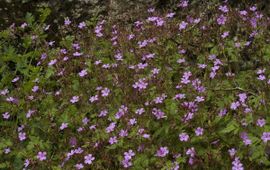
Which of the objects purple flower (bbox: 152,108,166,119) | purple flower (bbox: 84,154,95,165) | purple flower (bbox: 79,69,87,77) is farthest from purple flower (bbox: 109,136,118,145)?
purple flower (bbox: 79,69,87,77)

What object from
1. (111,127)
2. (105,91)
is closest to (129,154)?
(111,127)

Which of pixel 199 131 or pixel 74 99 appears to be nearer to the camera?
pixel 199 131

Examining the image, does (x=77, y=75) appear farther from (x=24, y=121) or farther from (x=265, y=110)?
(x=265, y=110)

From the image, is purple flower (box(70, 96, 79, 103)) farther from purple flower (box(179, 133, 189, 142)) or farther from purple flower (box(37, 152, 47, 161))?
purple flower (box(179, 133, 189, 142))

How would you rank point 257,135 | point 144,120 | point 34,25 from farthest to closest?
point 34,25, point 144,120, point 257,135

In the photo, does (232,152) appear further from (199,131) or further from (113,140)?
(113,140)

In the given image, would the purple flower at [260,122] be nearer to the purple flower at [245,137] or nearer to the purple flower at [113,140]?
the purple flower at [245,137]

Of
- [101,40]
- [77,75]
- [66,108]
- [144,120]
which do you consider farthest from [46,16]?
[144,120]

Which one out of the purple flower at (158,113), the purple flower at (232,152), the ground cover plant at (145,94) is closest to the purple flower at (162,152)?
the ground cover plant at (145,94)
